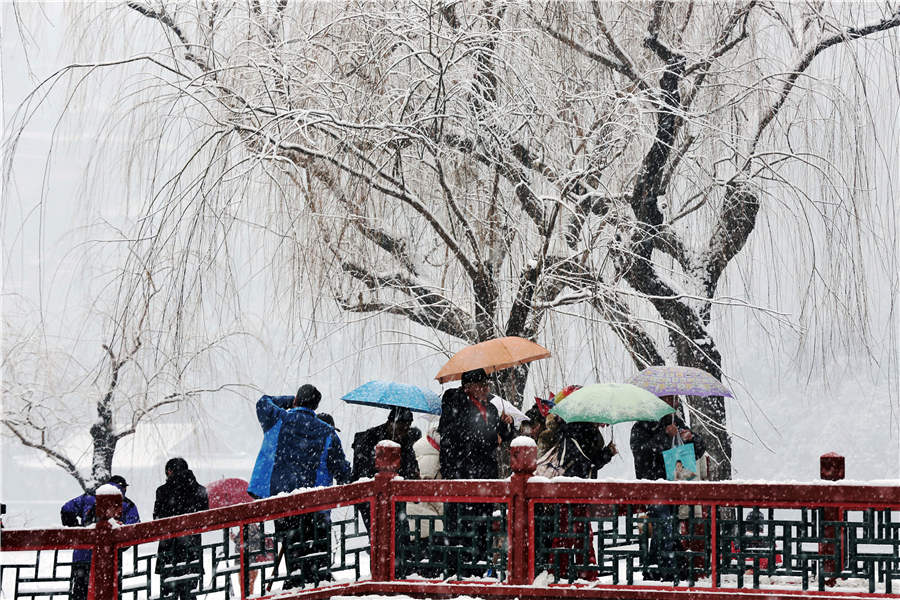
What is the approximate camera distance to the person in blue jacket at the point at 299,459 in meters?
6.12

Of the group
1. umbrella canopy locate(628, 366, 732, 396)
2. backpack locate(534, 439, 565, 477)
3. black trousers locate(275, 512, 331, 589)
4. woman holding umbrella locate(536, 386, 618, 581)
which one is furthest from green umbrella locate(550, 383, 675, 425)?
black trousers locate(275, 512, 331, 589)

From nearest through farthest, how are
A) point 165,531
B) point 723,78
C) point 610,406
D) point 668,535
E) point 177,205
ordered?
point 165,531 < point 668,535 < point 610,406 < point 177,205 < point 723,78

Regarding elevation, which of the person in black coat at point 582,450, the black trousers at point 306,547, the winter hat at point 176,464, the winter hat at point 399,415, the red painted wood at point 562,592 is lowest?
the red painted wood at point 562,592

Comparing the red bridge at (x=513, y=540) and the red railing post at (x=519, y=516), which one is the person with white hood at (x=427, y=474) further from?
the red railing post at (x=519, y=516)

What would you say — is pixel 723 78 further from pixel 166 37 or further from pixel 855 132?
pixel 166 37

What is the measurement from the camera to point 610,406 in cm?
634

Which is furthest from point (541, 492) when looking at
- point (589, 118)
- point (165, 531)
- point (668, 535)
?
point (589, 118)

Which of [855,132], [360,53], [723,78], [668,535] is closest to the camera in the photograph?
[668,535]

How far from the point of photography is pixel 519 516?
5844mm

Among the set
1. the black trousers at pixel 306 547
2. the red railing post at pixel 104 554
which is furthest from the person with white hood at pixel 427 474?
the red railing post at pixel 104 554

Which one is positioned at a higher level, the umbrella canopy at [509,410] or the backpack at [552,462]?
the umbrella canopy at [509,410]

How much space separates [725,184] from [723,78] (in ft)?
3.73

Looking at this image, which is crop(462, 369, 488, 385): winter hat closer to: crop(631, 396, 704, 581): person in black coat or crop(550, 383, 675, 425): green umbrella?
crop(550, 383, 675, 425): green umbrella

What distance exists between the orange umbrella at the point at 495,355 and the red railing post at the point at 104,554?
236 cm
